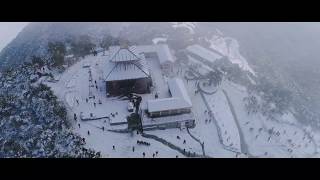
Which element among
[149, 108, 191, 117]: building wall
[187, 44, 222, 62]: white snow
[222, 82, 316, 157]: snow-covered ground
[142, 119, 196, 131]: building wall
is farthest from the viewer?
[187, 44, 222, 62]: white snow

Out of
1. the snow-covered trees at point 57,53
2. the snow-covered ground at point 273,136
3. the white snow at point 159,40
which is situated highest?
Result: the white snow at point 159,40

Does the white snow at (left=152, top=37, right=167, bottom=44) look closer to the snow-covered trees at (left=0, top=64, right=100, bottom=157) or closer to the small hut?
the small hut

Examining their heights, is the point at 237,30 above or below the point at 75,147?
above

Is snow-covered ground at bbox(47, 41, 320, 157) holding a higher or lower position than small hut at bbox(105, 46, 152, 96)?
lower

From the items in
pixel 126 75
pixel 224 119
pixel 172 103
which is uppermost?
pixel 126 75

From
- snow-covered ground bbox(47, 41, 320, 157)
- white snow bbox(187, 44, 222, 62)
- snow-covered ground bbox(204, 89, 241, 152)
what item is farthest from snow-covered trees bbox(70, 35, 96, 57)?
snow-covered ground bbox(204, 89, 241, 152)

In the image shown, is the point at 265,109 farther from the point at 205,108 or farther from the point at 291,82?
the point at 291,82

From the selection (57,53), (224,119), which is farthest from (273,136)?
(57,53)

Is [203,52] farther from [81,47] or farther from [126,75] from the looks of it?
[81,47]

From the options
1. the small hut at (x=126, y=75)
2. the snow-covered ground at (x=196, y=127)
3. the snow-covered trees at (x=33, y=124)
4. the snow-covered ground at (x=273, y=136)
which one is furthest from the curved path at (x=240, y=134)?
the snow-covered trees at (x=33, y=124)

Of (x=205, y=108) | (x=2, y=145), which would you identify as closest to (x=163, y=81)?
(x=205, y=108)

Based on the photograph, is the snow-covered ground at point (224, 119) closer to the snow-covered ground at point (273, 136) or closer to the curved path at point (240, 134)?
the curved path at point (240, 134)
